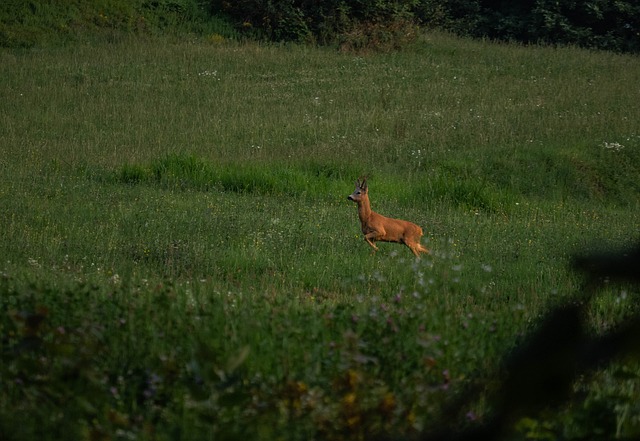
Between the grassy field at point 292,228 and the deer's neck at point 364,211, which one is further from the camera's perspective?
the deer's neck at point 364,211

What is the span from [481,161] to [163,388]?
571 inches

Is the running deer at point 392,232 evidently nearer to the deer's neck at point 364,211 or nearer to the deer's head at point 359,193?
the deer's neck at point 364,211

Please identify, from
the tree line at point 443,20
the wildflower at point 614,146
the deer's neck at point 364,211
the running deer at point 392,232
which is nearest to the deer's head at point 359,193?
the deer's neck at point 364,211

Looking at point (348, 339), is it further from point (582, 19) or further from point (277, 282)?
point (582, 19)

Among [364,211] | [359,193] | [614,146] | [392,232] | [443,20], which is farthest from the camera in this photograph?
[443,20]

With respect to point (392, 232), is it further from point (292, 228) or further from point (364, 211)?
point (292, 228)

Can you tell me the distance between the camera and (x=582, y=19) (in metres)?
40.9

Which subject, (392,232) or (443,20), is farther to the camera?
(443,20)

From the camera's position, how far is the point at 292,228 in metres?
12.7

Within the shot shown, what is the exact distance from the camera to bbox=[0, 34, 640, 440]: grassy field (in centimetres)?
477

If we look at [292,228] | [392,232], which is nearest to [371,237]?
[392,232]

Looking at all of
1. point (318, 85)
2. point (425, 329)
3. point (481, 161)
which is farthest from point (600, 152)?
point (425, 329)

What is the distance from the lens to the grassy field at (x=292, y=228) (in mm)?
4773

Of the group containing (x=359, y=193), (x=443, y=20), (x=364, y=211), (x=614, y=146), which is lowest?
(x=443, y=20)
